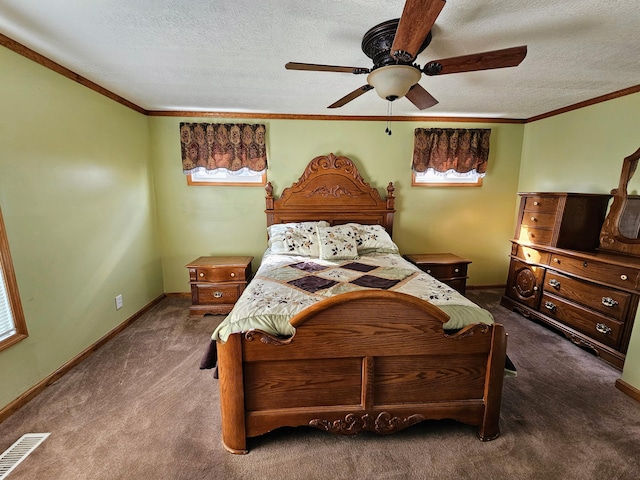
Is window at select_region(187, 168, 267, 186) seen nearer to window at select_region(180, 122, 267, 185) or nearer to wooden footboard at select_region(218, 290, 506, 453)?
window at select_region(180, 122, 267, 185)

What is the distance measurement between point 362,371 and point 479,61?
1.74 meters

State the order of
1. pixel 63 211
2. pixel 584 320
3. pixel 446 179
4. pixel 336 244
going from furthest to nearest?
1. pixel 446 179
2. pixel 336 244
3. pixel 584 320
4. pixel 63 211

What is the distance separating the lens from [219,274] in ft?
10.00

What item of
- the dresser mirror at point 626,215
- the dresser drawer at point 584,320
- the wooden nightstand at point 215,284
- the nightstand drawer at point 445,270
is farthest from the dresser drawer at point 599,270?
the wooden nightstand at point 215,284

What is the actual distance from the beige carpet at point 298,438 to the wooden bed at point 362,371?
12 cm

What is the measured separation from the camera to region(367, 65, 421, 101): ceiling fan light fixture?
1.44m

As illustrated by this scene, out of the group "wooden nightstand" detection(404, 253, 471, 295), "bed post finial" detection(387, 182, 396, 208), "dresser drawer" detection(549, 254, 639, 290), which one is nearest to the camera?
"dresser drawer" detection(549, 254, 639, 290)

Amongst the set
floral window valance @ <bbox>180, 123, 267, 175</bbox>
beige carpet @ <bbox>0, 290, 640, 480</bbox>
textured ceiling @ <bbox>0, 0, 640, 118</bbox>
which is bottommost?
beige carpet @ <bbox>0, 290, 640, 480</bbox>

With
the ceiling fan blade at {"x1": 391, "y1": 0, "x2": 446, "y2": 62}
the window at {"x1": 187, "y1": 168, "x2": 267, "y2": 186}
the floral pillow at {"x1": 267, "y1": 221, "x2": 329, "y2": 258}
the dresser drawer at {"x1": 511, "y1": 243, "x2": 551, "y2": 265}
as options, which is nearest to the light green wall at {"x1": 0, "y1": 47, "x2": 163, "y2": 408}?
the window at {"x1": 187, "y1": 168, "x2": 267, "y2": 186}

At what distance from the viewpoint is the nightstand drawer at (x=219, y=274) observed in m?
3.02

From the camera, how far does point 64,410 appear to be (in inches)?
68.6

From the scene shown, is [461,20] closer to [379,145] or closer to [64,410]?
[379,145]

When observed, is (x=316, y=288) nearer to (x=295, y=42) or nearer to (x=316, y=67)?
(x=316, y=67)

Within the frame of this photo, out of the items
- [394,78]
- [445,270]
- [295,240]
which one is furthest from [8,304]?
[445,270]
